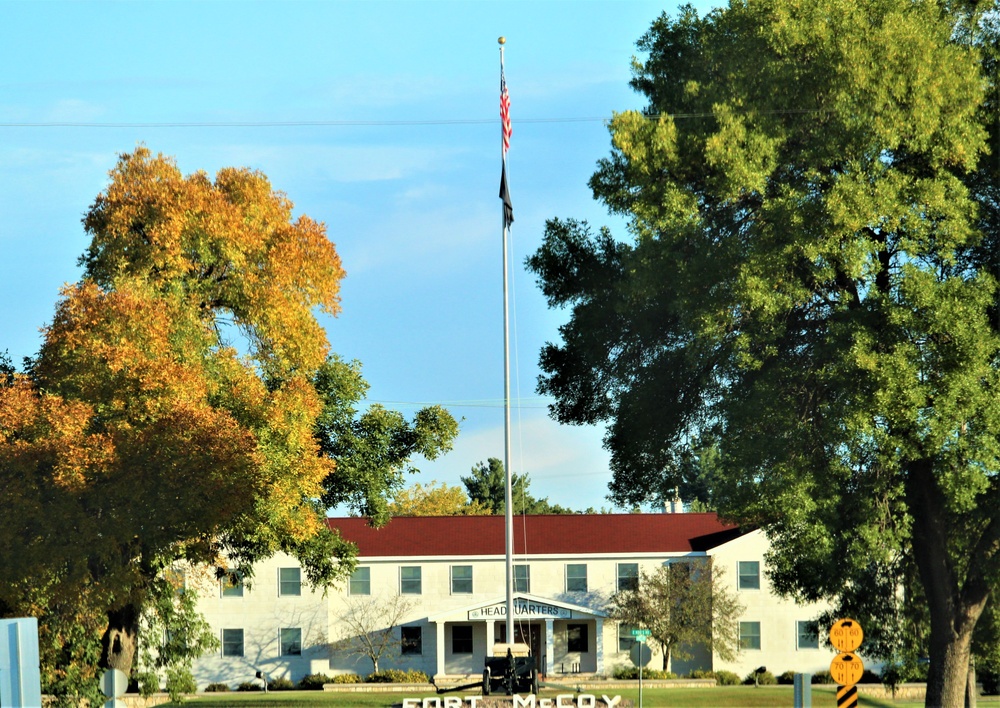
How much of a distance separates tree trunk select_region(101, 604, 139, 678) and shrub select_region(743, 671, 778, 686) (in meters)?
31.1

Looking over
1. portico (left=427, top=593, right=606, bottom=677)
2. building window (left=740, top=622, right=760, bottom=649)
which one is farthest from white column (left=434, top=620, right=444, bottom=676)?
building window (left=740, top=622, right=760, bottom=649)

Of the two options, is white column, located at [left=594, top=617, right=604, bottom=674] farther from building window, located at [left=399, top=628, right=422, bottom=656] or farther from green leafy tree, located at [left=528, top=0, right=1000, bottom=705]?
green leafy tree, located at [left=528, top=0, right=1000, bottom=705]

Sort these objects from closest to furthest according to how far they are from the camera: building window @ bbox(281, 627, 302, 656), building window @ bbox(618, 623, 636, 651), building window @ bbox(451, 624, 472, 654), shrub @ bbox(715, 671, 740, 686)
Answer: shrub @ bbox(715, 671, 740, 686)
building window @ bbox(618, 623, 636, 651)
building window @ bbox(281, 627, 302, 656)
building window @ bbox(451, 624, 472, 654)

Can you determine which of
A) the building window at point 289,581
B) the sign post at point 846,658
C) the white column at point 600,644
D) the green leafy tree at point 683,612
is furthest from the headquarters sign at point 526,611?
the sign post at point 846,658

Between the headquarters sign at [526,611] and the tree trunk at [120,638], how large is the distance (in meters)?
26.6

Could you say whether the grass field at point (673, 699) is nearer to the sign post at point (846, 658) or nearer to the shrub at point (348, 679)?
the shrub at point (348, 679)

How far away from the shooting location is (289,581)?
58312 mm

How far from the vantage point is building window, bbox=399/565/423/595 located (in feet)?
190

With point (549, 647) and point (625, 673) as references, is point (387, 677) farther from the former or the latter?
→ point (625, 673)

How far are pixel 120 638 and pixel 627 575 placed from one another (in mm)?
31194

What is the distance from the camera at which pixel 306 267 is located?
31750mm

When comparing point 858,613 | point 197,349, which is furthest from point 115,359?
point 858,613

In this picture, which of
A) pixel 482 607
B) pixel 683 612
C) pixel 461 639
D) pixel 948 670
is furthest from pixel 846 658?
pixel 461 639

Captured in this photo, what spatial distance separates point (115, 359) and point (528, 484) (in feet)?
279
